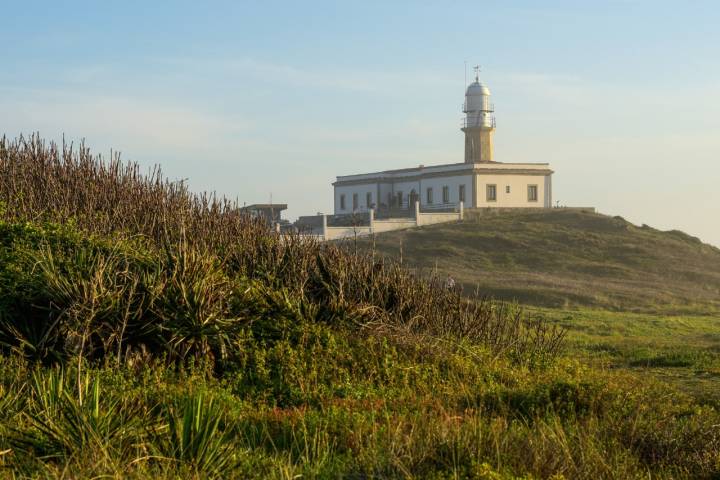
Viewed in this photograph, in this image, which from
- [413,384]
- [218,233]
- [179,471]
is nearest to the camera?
[179,471]

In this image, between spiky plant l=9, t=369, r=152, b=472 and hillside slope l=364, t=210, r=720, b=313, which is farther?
hillside slope l=364, t=210, r=720, b=313

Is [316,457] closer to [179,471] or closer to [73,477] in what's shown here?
[179,471]

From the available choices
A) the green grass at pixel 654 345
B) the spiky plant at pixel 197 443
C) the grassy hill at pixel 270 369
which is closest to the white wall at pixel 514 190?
the green grass at pixel 654 345

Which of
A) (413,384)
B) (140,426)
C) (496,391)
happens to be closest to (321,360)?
(413,384)

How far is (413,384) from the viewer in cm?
1428

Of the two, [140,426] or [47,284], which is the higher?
[47,284]

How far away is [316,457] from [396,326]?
21.7 feet

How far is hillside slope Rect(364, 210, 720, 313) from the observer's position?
41.4 metres

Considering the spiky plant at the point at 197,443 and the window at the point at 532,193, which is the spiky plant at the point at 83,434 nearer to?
the spiky plant at the point at 197,443

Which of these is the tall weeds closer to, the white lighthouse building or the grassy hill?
the grassy hill

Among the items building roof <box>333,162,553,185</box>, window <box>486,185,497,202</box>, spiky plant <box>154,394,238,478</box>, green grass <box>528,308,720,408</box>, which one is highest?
building roof <box>333,162,553,185</box>

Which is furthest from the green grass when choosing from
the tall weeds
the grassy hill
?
the tall weeds

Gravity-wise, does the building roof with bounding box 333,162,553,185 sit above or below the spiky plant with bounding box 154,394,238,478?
above

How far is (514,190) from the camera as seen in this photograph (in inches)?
2763
